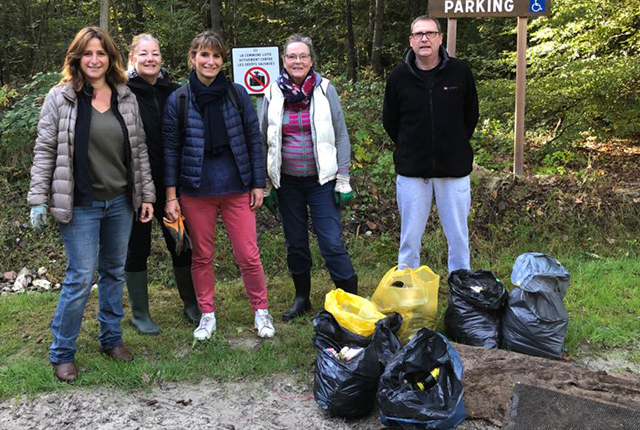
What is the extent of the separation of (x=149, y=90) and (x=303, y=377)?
218 cm

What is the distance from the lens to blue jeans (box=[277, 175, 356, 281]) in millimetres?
4137

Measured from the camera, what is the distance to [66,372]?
3584mm

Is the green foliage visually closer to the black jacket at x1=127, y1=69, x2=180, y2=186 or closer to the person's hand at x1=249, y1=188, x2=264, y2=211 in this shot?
the black jacket at x1=127, y1=69, x2=180, y2=186

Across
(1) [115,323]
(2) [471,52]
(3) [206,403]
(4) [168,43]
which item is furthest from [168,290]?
(2) [471,52]

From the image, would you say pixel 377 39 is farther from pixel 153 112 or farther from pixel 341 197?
pixel 153 112

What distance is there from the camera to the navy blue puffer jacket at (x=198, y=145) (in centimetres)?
374

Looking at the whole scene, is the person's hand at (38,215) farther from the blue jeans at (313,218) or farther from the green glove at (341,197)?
the green glove at (341,197)

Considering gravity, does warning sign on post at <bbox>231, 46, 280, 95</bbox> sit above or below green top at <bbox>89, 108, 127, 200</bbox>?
above

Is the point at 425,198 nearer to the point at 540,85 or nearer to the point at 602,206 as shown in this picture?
the point at 602,206

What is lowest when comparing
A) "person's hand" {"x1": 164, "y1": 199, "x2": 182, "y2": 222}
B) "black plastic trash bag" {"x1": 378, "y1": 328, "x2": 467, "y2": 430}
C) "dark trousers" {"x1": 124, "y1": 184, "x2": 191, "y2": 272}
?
"black plastic trash bag" {"x1": 378, "y1": 328, "x2": 467, "y2": 430}

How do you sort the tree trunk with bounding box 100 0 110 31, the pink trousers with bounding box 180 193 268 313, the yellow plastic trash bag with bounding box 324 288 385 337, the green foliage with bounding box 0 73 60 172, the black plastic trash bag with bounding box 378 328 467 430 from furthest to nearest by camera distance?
the tree trunk with bounding box 100 0 110 31 → the green foliage with bounding box 0 73 60 172 → the pink trousers with bounding box 180 193 268 313 → the yellow plastic trash bag with bounding box 324 288 385 337 → the black plastic trash bag with bounding box 378 328 467 430

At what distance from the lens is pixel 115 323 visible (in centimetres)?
383

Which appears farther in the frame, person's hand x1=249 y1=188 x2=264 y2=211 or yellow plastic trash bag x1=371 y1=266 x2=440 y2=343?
person's hand x1=249 y1=188 x2=264 y2=211

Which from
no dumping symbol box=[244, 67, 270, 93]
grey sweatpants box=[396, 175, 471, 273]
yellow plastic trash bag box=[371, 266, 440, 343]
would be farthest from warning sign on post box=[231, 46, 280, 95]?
yellow plastic trash bag box=[371, 266, 440, 343]
